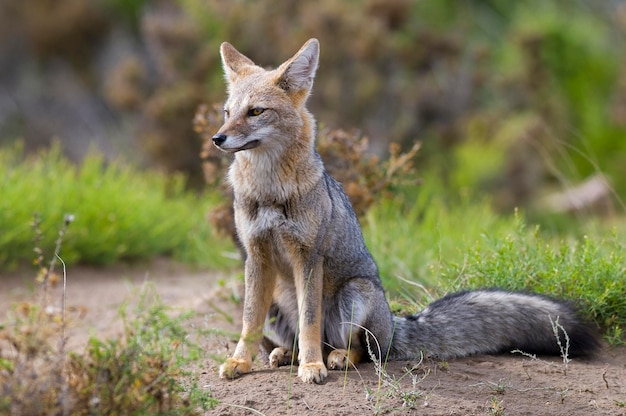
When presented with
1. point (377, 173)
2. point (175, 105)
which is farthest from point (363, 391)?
point (175, 105)

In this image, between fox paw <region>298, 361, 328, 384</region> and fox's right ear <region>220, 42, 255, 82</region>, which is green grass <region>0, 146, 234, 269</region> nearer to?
fox's right ear <region>220, 42, 255, 82</region>

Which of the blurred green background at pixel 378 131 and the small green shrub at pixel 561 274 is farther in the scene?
the blurred green background at pixel 378 131

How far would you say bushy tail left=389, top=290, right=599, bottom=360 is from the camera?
497 cm

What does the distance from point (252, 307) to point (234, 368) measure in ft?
1.20

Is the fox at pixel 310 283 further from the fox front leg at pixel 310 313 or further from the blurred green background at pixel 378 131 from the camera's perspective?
the blurred green background at pixel 378 131

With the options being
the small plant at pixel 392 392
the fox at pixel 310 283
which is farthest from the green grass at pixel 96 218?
the small plant at pixel 392 392

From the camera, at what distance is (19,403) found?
312 centimetres

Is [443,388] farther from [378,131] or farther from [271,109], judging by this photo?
[378,131]

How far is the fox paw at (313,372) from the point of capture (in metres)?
4.49

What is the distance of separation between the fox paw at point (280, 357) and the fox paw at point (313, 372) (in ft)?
1.67

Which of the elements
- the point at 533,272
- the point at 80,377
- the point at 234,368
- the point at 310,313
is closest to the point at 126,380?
the point at 80,377

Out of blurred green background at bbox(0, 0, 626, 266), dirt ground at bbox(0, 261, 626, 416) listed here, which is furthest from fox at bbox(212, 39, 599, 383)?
blurred green background at bbox(0, 0, 626, 266)

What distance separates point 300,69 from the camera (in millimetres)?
4898

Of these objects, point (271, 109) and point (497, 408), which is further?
point (271, 109)
